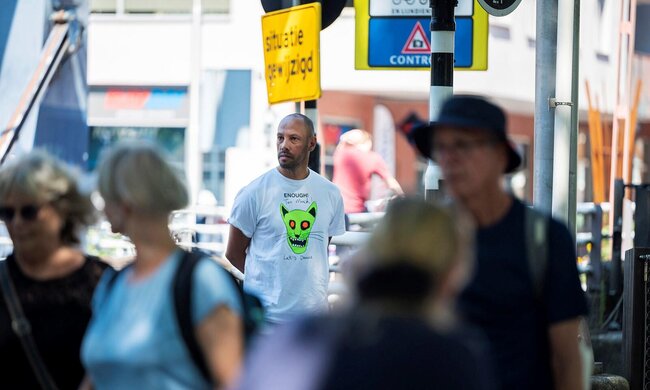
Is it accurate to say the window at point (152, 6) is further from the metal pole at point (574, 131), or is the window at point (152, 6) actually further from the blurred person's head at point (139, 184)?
the blurred person's head at point (139, 184)

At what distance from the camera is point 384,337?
3199 mm

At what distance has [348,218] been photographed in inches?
539

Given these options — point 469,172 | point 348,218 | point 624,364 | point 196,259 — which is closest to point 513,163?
point 469,172

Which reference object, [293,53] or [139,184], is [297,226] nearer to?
[293,53]

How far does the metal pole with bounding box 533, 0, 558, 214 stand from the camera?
34.1 ft

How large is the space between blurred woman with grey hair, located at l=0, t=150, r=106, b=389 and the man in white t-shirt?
368 centimetres

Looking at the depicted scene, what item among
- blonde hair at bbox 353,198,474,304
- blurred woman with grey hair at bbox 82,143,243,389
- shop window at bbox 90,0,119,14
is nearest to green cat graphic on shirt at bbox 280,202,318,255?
blurred woman with grey hair at bbox 82,143,243,389

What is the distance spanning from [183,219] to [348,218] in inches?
364

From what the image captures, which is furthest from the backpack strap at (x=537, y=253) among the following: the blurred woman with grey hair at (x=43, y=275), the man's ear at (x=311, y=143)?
the man's ear at (x=311, y=143)

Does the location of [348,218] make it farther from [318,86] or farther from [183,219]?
[183,219]

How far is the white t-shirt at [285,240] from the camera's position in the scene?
28.9 feet

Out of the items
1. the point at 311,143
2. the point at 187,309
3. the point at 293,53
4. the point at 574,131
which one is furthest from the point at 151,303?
the point at 574,131

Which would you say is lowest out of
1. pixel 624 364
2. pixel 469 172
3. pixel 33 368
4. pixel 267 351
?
pixel 624 364

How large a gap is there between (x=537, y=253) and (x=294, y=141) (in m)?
4.73
